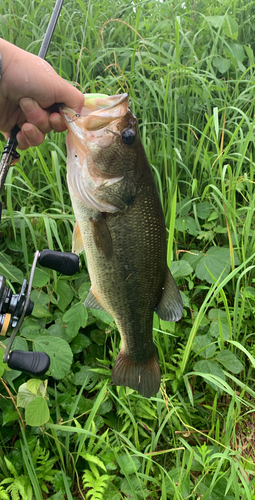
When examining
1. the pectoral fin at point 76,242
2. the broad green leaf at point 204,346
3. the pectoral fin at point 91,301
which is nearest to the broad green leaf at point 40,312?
the pectoral fin at point 91,301

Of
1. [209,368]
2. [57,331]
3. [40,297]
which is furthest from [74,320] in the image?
[209,368]

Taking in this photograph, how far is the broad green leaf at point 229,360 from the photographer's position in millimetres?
1857

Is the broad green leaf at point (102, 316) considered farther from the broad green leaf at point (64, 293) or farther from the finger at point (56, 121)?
the finger at point (56, 121)

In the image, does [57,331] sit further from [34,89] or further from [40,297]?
[34,89]

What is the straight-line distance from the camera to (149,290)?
1.41 metres

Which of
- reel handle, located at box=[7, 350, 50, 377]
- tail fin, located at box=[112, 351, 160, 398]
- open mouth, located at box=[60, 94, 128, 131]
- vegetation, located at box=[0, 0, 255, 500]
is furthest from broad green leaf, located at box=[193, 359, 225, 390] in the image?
open mouth, located at box=[60, 94, 128, 131]

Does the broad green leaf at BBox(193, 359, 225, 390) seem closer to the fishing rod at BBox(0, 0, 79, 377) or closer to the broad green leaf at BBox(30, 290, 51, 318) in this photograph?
the broad green leaf at BBox(30, 290, 51, 318)

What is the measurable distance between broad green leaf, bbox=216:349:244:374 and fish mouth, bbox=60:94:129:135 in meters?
1.41

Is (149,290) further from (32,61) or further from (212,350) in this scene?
(32,61)

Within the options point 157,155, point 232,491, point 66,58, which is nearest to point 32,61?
point 157,155

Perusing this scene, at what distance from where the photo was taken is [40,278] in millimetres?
1983

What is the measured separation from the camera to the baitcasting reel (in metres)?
1.05

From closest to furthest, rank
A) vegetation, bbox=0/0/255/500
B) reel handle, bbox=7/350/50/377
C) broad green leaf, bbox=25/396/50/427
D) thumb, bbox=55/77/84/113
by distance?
reel handle, bbox=7/350/50/377 → thumb, bbox=55/77/84/113 → broad green leaf, bbox=25/396/50/427 → vegetation, bbox=0/0/255/500

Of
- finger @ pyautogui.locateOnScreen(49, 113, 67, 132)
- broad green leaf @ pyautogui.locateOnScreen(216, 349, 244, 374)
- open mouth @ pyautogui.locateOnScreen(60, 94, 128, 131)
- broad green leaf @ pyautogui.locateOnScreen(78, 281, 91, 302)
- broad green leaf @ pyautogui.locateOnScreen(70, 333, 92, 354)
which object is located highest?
open mouth @ pyautogui.locateOnScreen(60, 94, 128, 131)
